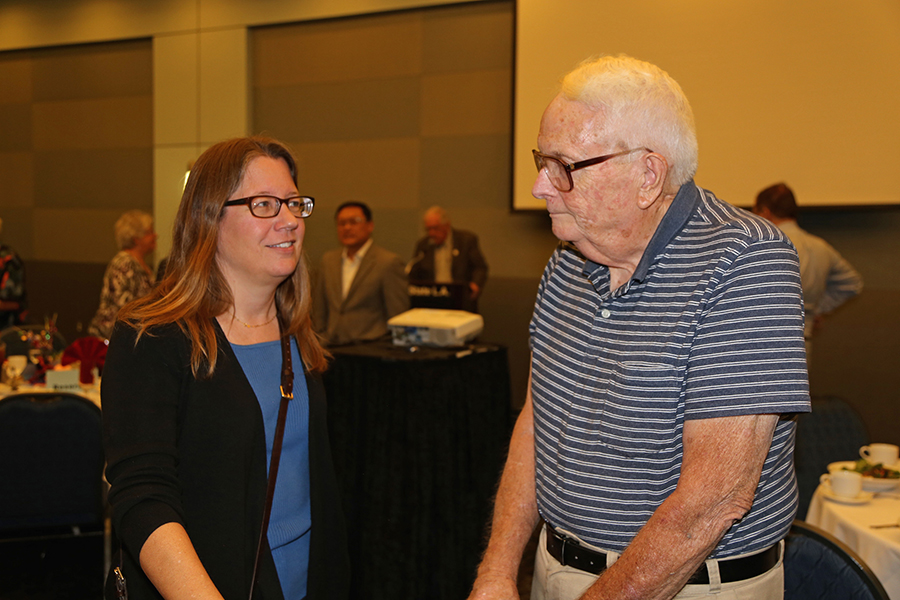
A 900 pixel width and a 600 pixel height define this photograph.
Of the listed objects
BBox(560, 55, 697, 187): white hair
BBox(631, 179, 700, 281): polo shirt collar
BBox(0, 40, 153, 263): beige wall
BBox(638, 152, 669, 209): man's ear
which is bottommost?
BBox(631, 179, 700, 281): polo shirt collar

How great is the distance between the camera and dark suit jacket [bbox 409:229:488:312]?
641cm

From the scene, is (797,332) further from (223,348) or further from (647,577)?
(223,348)

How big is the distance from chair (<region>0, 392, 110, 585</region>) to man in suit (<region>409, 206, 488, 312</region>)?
3858mm

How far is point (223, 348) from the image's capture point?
1.46m

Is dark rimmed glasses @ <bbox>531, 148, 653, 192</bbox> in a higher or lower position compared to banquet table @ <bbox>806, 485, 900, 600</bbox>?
higher

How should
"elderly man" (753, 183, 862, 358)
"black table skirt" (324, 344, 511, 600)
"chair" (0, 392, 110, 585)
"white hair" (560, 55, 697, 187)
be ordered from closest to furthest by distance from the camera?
"white hair" (560, 55, 697, 187), "chair" (0, 392, 110, 585), "black table skirt" (324, 344, 511, 600), "elderly man" (753, 183, 862, 358)

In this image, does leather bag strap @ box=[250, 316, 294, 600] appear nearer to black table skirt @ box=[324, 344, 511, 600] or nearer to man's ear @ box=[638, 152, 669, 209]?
man's ear @ box=[638, 152, 669, 209]

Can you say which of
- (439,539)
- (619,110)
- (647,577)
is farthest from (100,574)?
(619,110)

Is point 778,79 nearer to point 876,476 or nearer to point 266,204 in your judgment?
point 876,476

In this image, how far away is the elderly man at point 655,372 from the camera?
109cm

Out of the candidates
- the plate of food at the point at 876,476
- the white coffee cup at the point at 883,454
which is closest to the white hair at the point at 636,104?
the plate of food at the point at 876,476

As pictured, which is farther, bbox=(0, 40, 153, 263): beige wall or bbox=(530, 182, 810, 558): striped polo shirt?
bbox=(0, 40, 153, 263): beige wall

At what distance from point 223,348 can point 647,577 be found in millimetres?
915

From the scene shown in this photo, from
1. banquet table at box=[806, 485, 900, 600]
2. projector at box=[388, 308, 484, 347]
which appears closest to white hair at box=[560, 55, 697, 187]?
banquet table at box=[806, 485, 900, 600]
